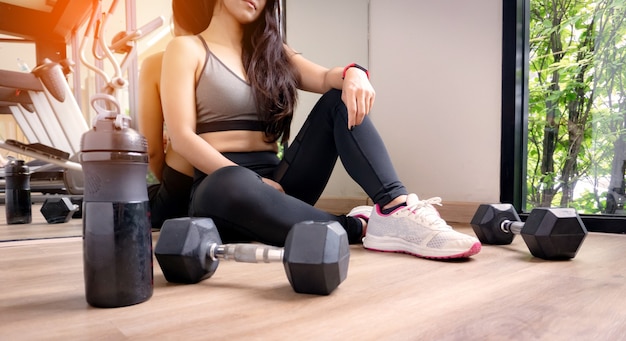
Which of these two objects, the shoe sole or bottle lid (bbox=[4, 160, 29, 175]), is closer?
the shoe sole

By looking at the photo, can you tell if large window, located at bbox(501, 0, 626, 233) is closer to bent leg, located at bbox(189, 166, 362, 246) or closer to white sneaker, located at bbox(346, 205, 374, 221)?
white sneaker, located at bbox(346, 205, 374, 221)

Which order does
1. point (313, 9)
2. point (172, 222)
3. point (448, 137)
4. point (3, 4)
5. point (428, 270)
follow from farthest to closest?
point (313, 9)
point (448, 137)
point (3, 4)
point (428, 270)
point (172, 222)

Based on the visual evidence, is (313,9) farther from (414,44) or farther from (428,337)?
(428,337)

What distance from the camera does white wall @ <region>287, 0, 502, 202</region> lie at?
66.2 inches

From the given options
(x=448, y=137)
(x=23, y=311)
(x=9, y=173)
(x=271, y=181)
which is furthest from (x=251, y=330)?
(x=9, y=173)

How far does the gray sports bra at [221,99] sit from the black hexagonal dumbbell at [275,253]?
1.57 feet

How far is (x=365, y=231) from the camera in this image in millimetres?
1277

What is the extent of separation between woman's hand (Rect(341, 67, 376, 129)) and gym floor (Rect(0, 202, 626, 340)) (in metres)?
0.35

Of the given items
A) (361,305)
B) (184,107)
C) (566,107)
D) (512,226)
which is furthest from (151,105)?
(566,107)

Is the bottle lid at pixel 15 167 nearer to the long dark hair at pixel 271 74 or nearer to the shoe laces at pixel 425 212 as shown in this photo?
the long dark hair at pixel 271 74

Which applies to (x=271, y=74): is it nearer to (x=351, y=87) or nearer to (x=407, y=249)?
(x=351, y=87)

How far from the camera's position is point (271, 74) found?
1258mm

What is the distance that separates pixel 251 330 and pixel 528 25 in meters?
1.58

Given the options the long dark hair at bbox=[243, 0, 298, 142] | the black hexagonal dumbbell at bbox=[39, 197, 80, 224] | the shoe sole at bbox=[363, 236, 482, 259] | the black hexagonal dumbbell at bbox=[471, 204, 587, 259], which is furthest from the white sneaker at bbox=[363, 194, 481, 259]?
the black hexagonal dumbbell at bbox=[39, 197, 80, 224]
